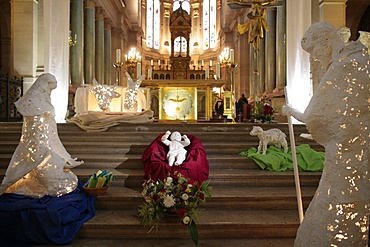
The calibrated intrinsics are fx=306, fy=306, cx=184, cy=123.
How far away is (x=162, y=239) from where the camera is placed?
3316mm

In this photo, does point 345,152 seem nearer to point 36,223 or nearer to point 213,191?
point 213,191

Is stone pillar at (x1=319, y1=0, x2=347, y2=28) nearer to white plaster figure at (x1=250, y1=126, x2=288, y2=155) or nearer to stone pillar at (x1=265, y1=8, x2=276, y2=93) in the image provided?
stone pillar at (x1=265, y1=8, x2=276, y2=93)

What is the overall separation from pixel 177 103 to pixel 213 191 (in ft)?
19.7

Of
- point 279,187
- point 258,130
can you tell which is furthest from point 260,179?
point 258,130

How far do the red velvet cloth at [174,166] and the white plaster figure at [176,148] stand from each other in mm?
71

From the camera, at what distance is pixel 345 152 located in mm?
1804

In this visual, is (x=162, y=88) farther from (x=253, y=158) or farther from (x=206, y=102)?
(x=253, y=158)

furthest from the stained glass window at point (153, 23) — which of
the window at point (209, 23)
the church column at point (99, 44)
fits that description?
→ the church column at point (99, 44)

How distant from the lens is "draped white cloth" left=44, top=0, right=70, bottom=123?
21.8 ft

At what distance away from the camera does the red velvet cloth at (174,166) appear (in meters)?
3.86

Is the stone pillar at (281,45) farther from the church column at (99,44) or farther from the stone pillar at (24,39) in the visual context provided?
the church column at (99,44)

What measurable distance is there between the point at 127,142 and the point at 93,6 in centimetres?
1168

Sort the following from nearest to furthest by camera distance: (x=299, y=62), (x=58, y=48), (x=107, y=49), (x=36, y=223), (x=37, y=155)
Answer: (x=36, y=223) → (x=37, y=155) → (x=58, y=48) → (x=299, y=62) → (x=107, y=49)

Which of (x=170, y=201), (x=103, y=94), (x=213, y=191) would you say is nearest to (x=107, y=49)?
(x=103, y=94)
